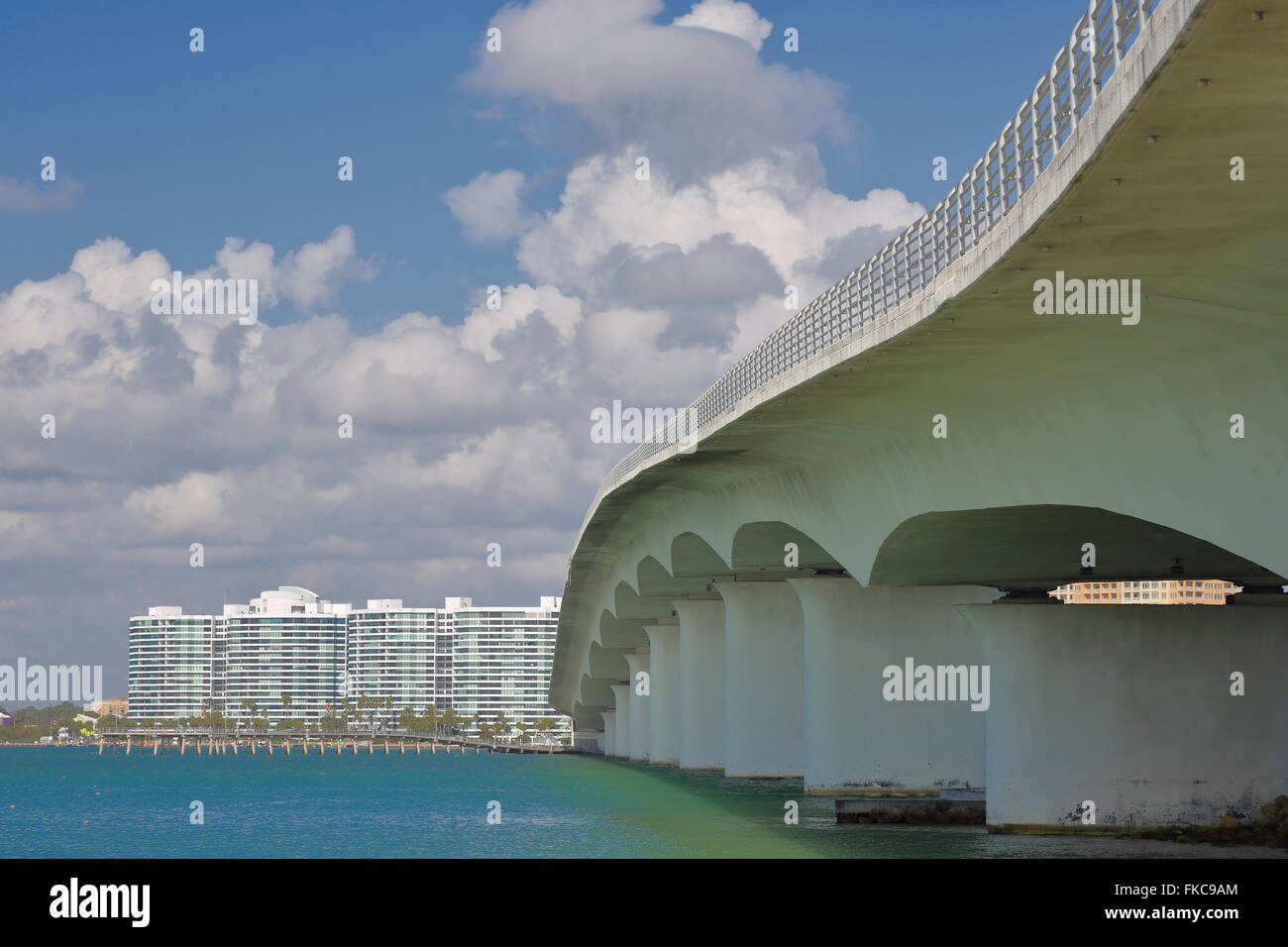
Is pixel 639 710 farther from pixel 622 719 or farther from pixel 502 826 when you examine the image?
pixel 502 826

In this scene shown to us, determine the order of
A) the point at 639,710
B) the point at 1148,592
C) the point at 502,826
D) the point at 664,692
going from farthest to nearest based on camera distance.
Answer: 1. the point at 1148,592
2. the point at 639,710
3. the point at 664,692
4. the point at 502,826

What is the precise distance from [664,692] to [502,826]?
135 ft

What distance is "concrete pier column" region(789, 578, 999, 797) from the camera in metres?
47.7

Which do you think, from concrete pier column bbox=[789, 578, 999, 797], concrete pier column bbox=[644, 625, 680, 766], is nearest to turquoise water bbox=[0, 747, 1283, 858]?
concrete pier column bbox=[789, 578, 999, 797]

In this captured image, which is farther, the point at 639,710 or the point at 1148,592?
the point at 1148,592

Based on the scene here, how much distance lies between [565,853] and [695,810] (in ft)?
43.8

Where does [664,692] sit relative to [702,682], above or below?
below

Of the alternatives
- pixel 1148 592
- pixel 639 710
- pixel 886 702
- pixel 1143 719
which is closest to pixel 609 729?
pixel 639 710

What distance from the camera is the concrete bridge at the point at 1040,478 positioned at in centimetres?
1644

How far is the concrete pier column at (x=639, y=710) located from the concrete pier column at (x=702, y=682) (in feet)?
75.9

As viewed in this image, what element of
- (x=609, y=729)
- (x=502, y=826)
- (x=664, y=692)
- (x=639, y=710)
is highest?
(x=664, y=692)

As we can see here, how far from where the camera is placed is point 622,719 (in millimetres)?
120062
